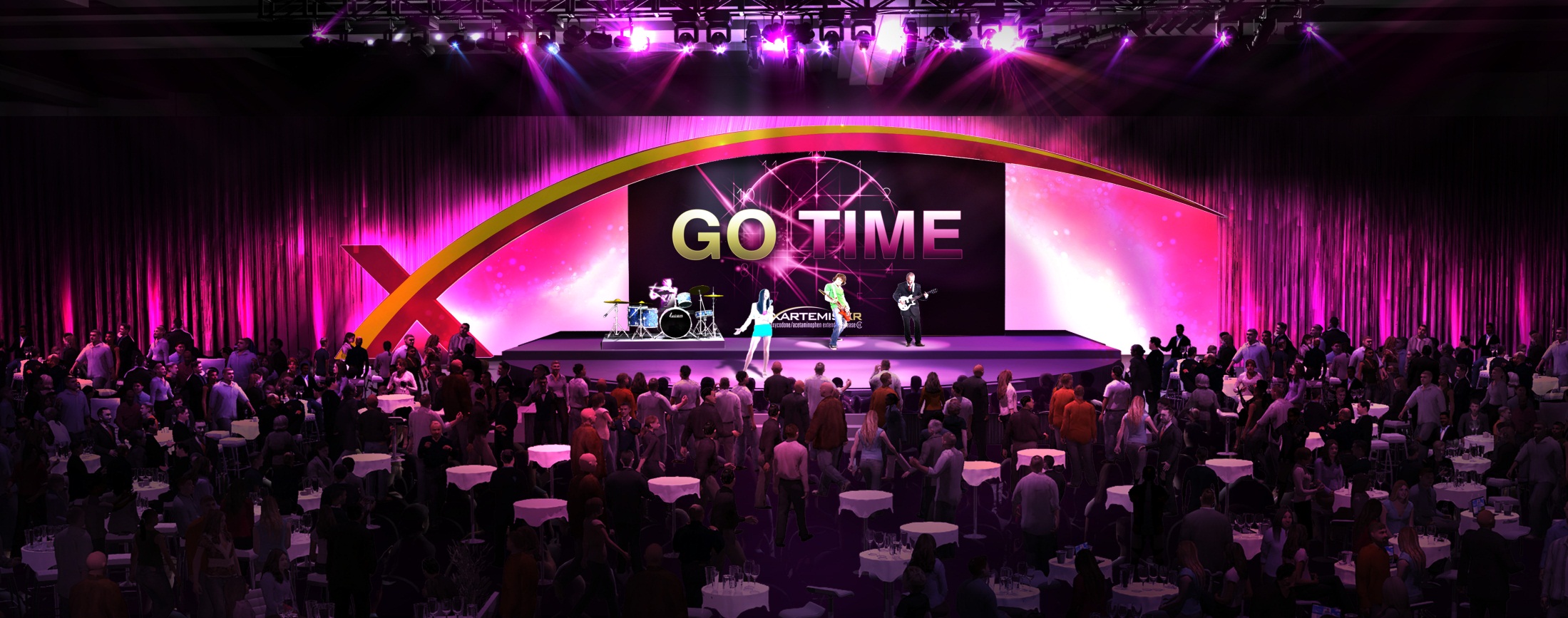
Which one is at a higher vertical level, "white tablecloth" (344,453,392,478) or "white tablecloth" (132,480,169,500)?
"white tablecloth" (344,453,392,478)

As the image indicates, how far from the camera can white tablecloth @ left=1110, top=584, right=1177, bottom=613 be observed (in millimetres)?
7027

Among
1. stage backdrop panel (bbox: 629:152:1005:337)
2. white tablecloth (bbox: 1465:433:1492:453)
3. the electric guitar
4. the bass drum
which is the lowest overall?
white tablecloth (bbox: 1465:433:1492:453)

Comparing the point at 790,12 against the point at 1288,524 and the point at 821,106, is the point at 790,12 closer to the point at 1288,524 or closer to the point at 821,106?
the point at 821,106

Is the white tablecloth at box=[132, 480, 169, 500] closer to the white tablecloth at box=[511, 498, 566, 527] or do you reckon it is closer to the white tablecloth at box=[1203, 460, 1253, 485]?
the white tablecloth at box=[511, 498, 566, 527]

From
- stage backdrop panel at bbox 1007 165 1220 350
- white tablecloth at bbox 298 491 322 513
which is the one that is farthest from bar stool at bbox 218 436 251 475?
stage backdrop panel at bbox 1007 165 1220 350

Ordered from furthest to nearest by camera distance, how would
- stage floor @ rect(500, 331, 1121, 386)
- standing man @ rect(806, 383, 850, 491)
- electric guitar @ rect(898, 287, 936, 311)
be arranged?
electric guitar @ rect(898, 287, 936, 311) < stage floor @ rect(500, 331, 1121, 386) < standing man @ rect(806, 383, 850, 491)

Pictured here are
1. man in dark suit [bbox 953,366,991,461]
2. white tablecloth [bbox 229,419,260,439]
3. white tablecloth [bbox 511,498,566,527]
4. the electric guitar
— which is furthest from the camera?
the electric guitar

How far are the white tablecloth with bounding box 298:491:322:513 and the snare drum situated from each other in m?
8.24

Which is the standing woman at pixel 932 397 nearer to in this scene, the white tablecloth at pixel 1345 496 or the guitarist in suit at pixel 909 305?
the white tablecloth at pixel 1345 496

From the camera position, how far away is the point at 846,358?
16.6 meters

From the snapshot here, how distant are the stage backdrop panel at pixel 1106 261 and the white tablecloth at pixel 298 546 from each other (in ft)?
43.8

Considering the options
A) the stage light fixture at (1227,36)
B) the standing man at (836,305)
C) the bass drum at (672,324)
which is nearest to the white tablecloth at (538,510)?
the standing man at (836,305)

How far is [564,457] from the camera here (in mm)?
10398

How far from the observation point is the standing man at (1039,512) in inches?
323
